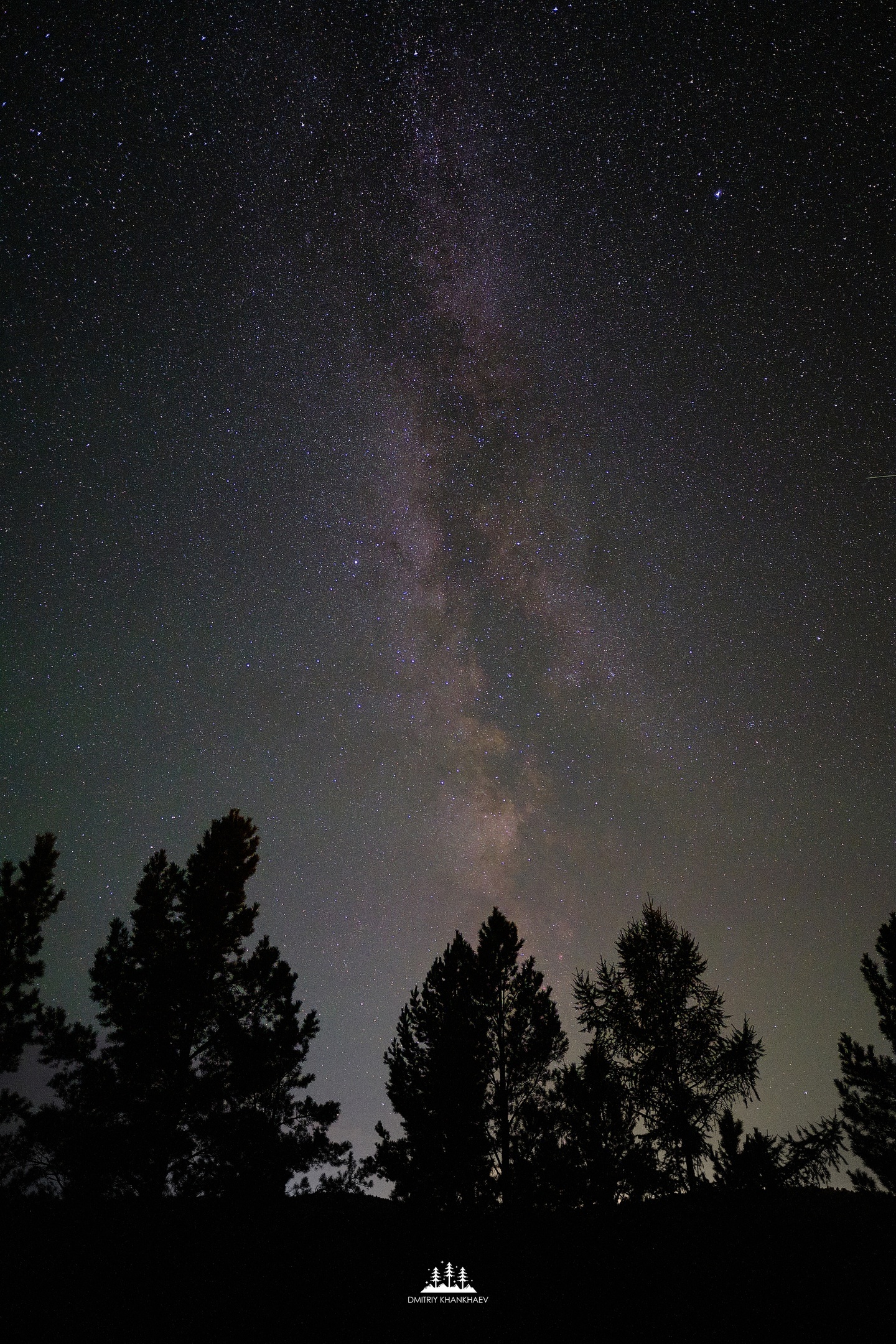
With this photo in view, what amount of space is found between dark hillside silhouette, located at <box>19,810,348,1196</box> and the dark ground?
73 centimetres

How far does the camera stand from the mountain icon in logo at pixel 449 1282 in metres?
11.8

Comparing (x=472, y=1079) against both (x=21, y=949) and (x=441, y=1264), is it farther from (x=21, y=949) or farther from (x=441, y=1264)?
(x=21, y=949)

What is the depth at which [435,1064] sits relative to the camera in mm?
16906

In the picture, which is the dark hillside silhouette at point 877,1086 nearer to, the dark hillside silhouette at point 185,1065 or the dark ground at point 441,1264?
the dark ground at point 441,1264

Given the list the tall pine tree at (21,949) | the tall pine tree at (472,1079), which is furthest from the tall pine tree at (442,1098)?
the tall pine tree at (21,949)

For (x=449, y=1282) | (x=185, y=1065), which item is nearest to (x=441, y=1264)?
(x=449, y=1282)

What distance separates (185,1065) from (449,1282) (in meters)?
7.77

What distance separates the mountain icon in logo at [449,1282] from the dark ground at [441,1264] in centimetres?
23

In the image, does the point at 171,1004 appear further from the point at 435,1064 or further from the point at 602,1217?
the point at 602,1217

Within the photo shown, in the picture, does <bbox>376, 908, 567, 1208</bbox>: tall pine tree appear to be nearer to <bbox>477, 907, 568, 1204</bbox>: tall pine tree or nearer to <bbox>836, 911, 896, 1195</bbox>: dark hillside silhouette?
<bbox>477, 907, 568, 1204</bbox>: tall pine tree

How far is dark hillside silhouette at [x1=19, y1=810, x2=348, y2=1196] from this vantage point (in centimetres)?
1404

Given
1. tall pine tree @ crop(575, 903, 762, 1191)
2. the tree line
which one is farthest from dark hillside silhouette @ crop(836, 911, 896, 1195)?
tall pine tree @ crop(575, 903, 762, 1191)

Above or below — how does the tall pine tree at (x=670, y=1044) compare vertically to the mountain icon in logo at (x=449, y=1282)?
above

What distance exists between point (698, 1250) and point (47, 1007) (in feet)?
53.5
